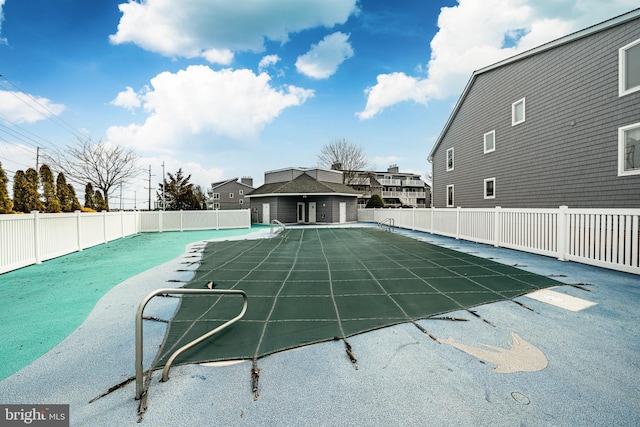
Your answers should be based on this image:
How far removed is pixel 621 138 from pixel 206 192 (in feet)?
172

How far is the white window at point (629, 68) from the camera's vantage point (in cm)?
759

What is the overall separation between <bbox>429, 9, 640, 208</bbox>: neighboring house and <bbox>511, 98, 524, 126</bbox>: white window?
46mm

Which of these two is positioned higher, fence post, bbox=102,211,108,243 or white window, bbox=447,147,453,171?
white window, bbox=447,147,453,171

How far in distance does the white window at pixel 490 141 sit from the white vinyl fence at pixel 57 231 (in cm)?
1835

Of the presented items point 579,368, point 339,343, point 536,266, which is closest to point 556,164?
point 536,266

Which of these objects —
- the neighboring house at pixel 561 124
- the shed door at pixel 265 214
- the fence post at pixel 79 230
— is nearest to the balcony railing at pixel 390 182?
the shed door at pixel 265 214

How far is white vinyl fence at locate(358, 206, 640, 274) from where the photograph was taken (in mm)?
5012

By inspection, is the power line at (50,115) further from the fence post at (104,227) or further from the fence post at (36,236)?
the fence post at (36,236)

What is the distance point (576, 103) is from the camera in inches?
363

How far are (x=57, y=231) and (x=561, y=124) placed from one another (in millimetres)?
18125

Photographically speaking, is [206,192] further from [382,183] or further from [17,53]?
[17,53]

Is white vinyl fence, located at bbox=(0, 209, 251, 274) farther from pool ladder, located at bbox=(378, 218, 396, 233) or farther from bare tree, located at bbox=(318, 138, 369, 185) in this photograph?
bare tree, located at bbox=(318, 138, 369, 185)

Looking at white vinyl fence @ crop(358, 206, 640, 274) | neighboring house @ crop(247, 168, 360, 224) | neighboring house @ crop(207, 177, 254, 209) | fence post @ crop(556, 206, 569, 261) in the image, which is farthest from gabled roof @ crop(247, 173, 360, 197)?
neighboring house @ crop(207, 177, 254, 209)

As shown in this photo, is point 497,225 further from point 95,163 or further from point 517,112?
point 95,163
